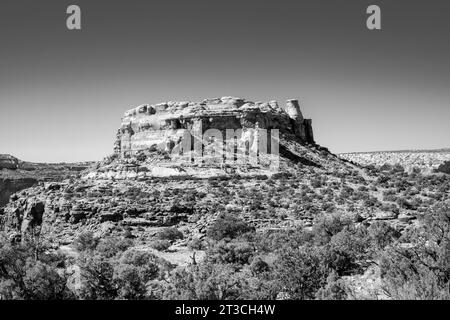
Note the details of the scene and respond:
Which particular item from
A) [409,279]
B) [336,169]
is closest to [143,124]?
[336,169]

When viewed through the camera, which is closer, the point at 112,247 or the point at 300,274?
the point at 300,274

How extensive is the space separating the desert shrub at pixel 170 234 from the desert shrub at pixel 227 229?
229 centimetres

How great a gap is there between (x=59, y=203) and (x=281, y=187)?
2007cm

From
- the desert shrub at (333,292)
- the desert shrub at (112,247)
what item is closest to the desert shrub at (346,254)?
the desert shrub at (333,292)

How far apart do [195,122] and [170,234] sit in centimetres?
2175

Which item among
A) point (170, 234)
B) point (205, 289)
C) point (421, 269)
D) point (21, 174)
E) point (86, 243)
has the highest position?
point (21, 174)

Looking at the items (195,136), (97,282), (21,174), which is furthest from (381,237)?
(21,174)

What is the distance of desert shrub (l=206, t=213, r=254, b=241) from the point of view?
23953mm

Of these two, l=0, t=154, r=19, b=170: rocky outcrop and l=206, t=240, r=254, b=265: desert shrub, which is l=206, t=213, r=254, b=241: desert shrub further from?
l=0, t=154, r=19, b=170: rocky outcrop

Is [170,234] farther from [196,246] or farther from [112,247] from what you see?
[112,247]

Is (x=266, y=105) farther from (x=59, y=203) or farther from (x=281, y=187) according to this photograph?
(x=59, y=203)

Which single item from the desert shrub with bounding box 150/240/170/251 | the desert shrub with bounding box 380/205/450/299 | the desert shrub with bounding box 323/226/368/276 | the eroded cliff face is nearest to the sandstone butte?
the eroded cliff face

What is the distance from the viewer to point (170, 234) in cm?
2580

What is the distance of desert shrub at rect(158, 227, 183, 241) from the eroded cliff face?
1831 centimetres
